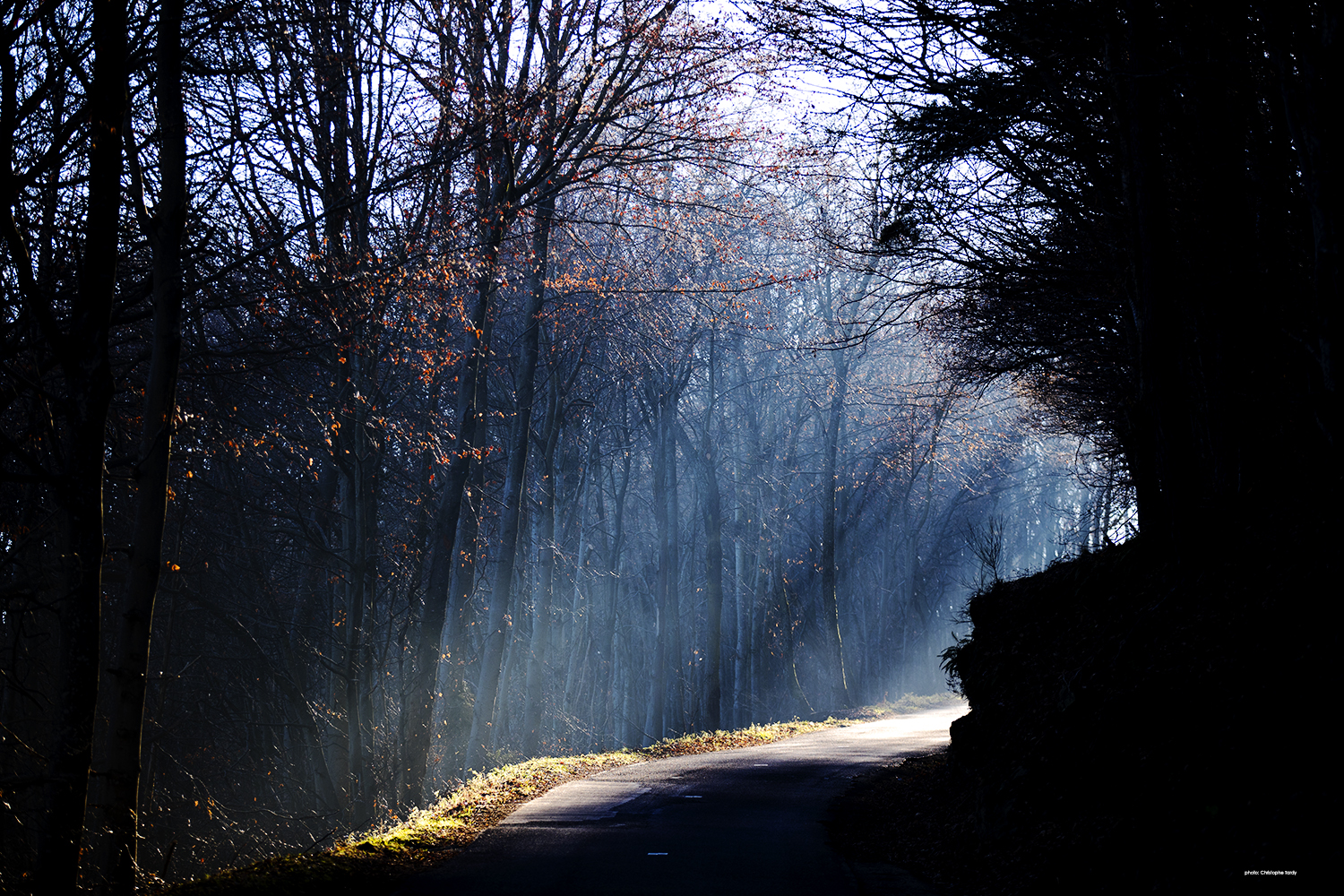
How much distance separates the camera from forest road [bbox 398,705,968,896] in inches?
308

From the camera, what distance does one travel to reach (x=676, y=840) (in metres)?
9.69

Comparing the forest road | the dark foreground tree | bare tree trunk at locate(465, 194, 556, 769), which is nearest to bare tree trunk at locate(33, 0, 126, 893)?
the forest road

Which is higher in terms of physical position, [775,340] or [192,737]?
[775,340]

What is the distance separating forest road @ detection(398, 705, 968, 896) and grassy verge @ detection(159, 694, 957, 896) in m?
0.26

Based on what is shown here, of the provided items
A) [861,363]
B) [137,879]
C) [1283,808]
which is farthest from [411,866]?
[861,363]

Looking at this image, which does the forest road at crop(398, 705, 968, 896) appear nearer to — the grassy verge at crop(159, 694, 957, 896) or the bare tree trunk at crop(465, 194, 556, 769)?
the grassy verge at crop(159, 694, 957, 896)

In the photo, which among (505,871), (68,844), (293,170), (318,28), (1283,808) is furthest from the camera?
(293,170)

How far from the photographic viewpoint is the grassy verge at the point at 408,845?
721 centimetres

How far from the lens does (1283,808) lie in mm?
5551

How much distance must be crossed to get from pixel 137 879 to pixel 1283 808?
25.8ft

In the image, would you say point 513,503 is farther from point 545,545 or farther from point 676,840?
point 676,840

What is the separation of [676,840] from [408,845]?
8.58 ft

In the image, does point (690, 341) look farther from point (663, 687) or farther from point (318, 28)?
point (318, 28)

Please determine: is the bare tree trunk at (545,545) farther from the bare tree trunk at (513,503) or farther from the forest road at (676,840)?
the forest road at (676,840)
